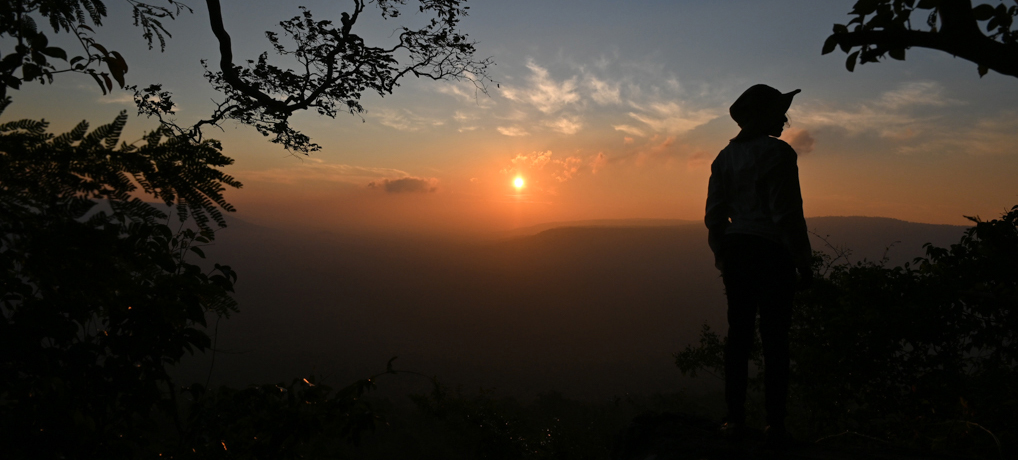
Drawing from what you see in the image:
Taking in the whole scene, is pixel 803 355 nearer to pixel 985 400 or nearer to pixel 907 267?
pixel 907 267

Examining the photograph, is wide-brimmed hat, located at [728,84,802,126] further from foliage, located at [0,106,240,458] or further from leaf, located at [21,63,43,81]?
leaf, located at [21,63,43,81]

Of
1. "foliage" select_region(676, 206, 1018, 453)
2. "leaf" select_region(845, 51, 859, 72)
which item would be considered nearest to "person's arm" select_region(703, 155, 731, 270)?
"leaf" select_region(845, 51, 859, 72)

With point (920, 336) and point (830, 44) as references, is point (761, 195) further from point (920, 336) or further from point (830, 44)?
point (920, 336)

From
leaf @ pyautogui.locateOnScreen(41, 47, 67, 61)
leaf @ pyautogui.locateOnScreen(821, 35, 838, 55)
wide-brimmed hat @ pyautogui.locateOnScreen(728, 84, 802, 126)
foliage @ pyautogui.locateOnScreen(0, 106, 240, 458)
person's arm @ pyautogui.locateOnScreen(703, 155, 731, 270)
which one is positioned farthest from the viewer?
person's arm @ pyautogui.locateOnScreen(703, 155, 731, 270)

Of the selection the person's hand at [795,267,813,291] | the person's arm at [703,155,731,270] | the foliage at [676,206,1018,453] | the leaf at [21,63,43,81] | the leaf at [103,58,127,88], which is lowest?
the foliage at [676,206,1018,453]

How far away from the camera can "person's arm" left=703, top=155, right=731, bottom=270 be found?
331 centimetres

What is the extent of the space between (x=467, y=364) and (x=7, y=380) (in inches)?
3517

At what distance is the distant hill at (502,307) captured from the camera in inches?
3322

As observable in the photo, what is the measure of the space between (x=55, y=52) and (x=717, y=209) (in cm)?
377

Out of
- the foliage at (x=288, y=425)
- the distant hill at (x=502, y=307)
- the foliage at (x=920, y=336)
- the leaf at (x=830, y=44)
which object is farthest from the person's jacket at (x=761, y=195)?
the distant hill at (x=502, y=307)

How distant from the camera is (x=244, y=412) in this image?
3.19m

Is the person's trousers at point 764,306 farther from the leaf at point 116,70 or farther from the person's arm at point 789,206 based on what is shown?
the leaf at point 116,70

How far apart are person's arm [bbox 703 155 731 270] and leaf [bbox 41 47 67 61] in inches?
145

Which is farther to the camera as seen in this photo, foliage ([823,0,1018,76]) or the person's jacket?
the person's jacket
